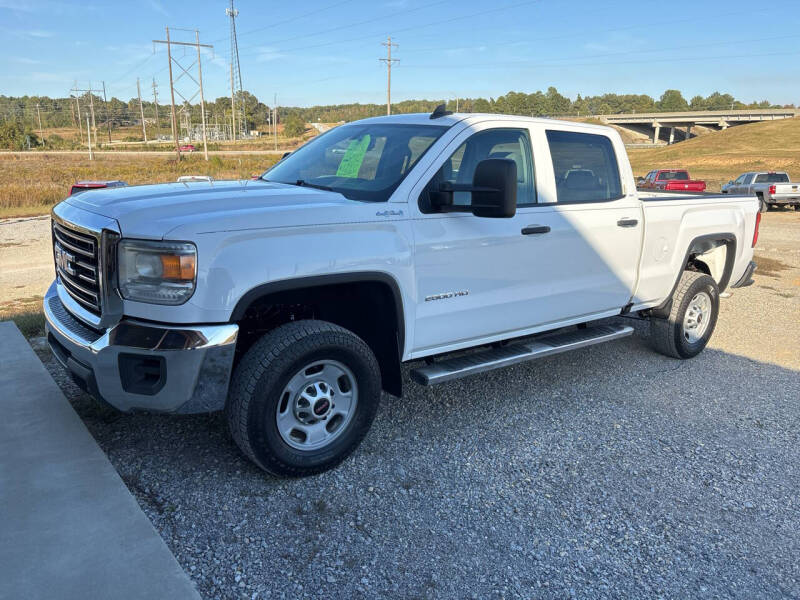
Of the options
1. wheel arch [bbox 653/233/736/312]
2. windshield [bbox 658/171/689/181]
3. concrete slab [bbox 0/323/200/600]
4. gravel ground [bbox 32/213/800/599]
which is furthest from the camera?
windshield [bbox 658/171/689/181]

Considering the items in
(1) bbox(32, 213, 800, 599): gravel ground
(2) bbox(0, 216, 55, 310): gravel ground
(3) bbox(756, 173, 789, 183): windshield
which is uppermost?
(3) bbox(756, 173, 789, 183): windshield

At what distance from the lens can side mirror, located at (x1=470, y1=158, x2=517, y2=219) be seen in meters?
3.58

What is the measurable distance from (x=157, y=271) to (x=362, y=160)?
67.9 inches

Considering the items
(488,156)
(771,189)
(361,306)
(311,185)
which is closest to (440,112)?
(488,156)

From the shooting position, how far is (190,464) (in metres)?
3.68

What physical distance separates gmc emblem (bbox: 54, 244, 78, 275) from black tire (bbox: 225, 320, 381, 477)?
119 cm

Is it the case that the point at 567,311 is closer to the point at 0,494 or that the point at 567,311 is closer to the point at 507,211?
the point at 507,211

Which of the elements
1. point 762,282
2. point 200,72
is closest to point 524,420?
point 762,282

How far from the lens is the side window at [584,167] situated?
15.4 ft

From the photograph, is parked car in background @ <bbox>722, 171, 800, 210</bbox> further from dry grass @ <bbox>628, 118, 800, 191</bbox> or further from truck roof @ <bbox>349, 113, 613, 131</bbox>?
truck roof @ <bbox>349, 113, 613, 131</bbox>

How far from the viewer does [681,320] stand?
5.83 m

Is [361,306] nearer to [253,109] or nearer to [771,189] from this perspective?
[771,189]

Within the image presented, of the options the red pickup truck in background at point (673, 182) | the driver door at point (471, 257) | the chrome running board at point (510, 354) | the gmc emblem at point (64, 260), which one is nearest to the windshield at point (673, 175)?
the red pickup truck in background at point (673, 182)

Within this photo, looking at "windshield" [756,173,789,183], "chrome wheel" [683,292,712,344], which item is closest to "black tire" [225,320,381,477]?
"chrome wheel" [683,292,712,344]
